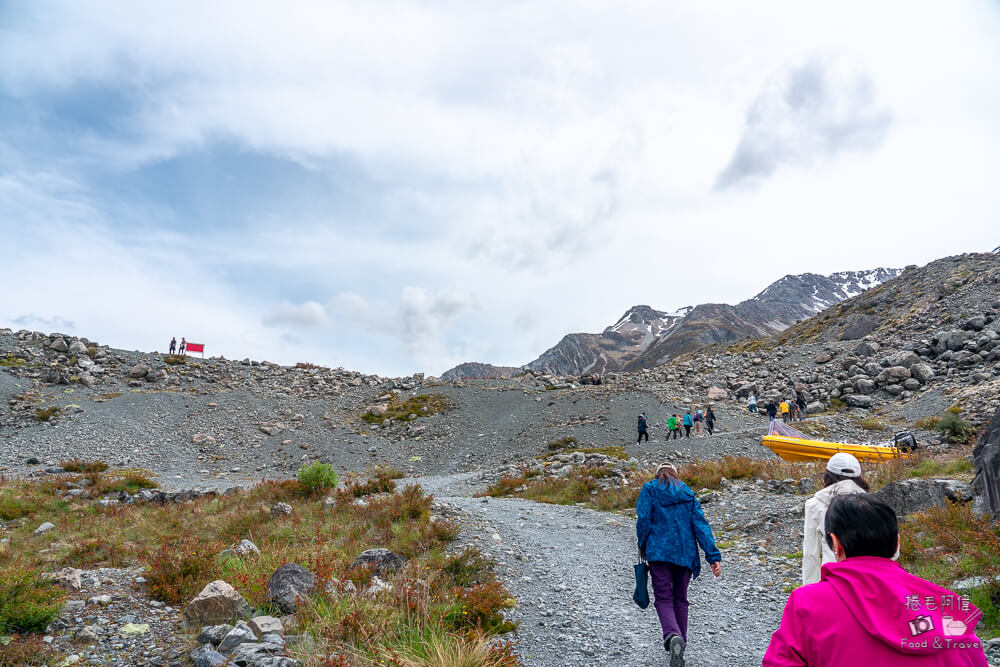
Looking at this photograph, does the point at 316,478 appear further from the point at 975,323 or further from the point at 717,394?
the point at 975,323

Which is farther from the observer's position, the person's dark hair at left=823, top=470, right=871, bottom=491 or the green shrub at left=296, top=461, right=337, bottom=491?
the green shrub at left=296, top=461, right=337, bottom=491

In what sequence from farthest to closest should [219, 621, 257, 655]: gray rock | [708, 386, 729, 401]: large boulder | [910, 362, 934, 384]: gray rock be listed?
[708, 386, 729, 401]: large boulder → [910, 362, 934, 384]: gray rock → [219, 621, 257, 655]: gray rock

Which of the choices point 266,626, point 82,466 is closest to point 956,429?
point 266,626

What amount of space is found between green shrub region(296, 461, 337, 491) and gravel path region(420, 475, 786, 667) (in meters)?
5.74

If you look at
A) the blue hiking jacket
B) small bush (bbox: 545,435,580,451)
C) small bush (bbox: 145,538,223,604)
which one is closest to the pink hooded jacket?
the blue hiking jacket

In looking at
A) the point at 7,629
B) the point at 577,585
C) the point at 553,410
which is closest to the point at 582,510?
the point at 577,585

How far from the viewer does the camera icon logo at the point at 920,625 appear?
1.85 meters

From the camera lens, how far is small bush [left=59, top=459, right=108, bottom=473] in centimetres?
1995

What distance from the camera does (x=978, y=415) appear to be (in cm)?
1966

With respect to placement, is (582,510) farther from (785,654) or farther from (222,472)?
(222,472)

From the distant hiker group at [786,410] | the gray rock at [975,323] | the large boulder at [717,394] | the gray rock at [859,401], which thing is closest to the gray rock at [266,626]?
the distant hiker group at [786,410]

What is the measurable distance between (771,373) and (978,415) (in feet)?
58.5

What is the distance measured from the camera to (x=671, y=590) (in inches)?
219

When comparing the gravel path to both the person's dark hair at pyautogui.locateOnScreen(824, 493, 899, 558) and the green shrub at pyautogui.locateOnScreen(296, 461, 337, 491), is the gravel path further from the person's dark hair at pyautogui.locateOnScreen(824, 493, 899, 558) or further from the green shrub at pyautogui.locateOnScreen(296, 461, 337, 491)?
the green shrub at pyautogui.locateOnScreen(296, 461, 337, 491)
